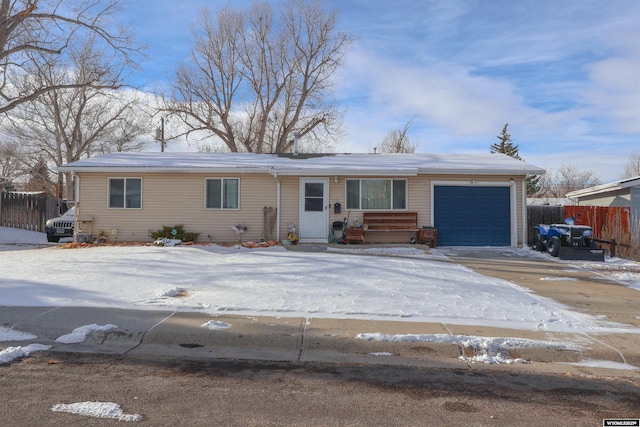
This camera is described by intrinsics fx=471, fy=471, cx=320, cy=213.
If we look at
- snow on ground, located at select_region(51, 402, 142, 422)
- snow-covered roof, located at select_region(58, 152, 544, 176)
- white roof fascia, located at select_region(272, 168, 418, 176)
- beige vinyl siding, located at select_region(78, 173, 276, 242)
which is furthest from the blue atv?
snow on ground, located at select_region(51, 402, 142, 422)

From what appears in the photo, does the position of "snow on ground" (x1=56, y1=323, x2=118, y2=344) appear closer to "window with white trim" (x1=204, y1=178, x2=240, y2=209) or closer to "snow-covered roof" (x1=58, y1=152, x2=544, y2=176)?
"snow-covered roof" (x1=58, y1=152, x2=544, y2=176)

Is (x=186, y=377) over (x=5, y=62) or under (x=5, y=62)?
under

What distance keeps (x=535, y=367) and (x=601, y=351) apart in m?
1.06

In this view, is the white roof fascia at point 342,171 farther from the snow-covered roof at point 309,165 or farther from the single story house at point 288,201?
the single story house at point 288,201

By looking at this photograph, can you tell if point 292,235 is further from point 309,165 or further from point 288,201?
point 309,165

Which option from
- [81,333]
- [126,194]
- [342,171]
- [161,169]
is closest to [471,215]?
→ [342,171]

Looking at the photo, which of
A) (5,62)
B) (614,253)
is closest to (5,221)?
(5,62)

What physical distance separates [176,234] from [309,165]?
5.12 meters

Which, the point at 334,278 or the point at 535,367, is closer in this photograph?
the point at 535,367

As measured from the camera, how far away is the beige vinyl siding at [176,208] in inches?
650

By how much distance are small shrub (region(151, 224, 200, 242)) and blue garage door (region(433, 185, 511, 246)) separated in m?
8.49

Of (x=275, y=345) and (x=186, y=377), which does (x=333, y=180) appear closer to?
(x=275, y=345)

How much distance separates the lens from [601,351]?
→ 580cm

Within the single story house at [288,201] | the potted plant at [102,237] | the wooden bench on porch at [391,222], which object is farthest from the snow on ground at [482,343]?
the potted plant at [102,237]
